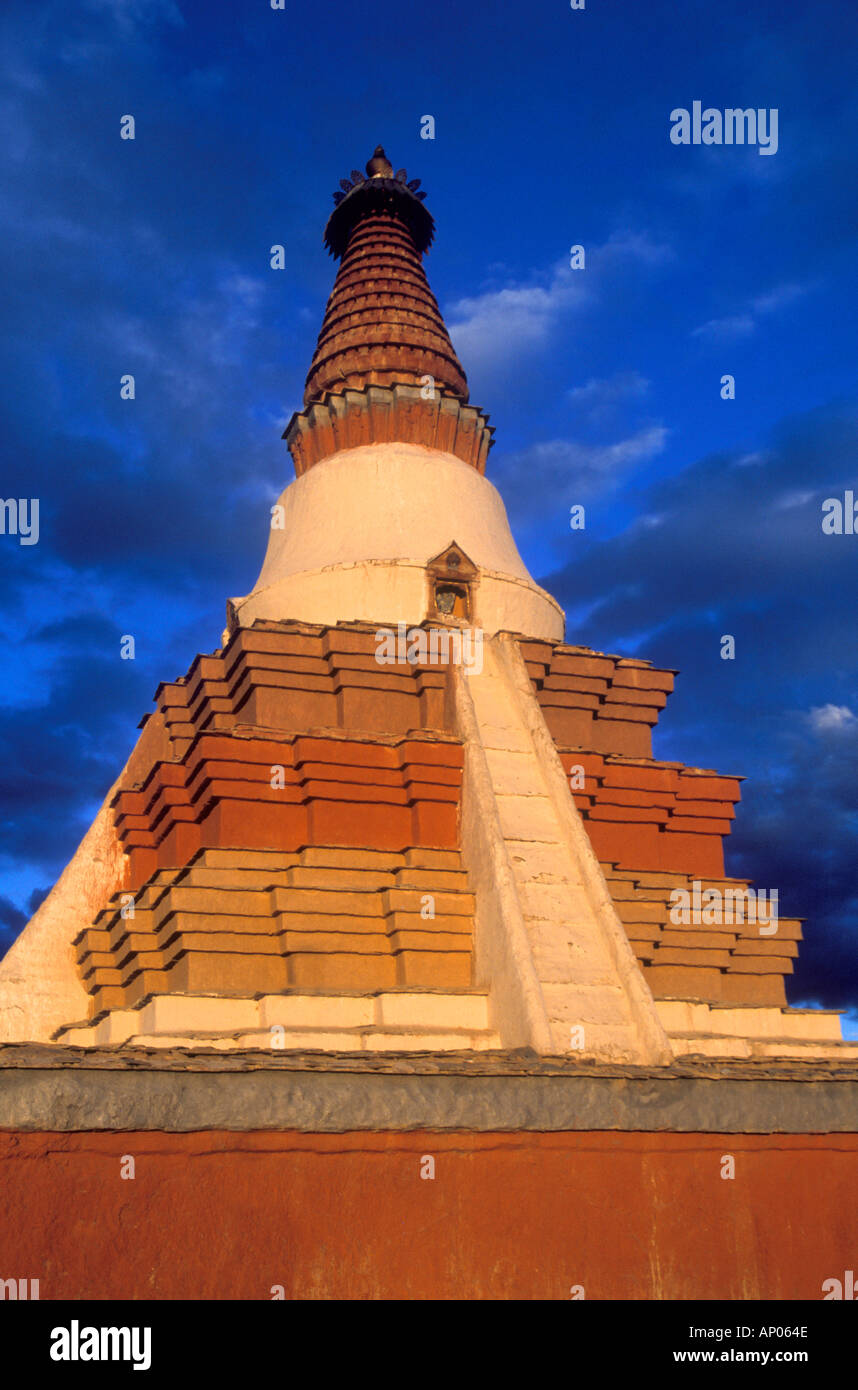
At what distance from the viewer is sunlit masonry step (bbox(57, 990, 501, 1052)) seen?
9680 mm

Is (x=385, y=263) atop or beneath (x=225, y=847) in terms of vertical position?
atop

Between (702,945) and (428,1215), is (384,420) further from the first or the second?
(428,1215)

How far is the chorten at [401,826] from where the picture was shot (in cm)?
1005

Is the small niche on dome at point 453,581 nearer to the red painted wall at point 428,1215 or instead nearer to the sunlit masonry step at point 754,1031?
the sunlit masonry step at point 754,1031

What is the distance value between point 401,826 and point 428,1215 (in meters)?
4.43

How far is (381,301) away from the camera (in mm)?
16438

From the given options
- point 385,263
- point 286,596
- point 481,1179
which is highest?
point 385,263

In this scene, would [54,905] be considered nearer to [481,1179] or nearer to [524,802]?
Result: [524,802]

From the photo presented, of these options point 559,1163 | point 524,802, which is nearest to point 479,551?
point 524,802

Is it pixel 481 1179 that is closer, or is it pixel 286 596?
pixel 481 1179

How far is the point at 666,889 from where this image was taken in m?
12.4

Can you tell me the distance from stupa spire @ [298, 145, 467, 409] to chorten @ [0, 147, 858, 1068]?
0.21 ft
